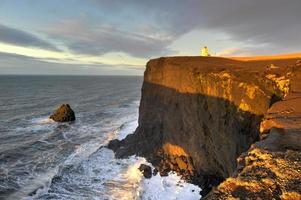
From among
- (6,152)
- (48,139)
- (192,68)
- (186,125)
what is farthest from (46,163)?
(192,68)

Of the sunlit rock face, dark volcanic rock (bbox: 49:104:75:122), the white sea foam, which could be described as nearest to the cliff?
the sunlit rock face

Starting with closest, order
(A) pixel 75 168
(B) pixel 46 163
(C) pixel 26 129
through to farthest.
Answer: (A) pixel 75 168
(B) pixel 46 163
(C) pixel 26 129

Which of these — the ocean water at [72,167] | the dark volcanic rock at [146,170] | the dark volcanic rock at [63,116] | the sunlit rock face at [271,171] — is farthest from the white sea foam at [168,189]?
the dark volcanic rock at [63,116]

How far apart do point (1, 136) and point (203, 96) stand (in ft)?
97.8

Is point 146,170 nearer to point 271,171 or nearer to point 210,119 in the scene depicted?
point 210,119

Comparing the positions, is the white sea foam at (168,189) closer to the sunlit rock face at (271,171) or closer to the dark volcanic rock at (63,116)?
the sunlit rock face at (271,171)

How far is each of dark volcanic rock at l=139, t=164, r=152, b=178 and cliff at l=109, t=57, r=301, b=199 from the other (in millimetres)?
900

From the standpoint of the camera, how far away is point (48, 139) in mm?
40000

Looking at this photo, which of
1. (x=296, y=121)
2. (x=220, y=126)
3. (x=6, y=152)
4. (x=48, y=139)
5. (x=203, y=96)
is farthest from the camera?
(x=48, y=139)

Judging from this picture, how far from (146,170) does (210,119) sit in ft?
25.9

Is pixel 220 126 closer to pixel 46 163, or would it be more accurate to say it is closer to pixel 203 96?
pixel 203 96

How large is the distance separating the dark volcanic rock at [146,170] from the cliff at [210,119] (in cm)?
90

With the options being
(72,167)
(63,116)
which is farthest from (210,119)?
(63,116)

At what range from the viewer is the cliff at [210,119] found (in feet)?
34.5
